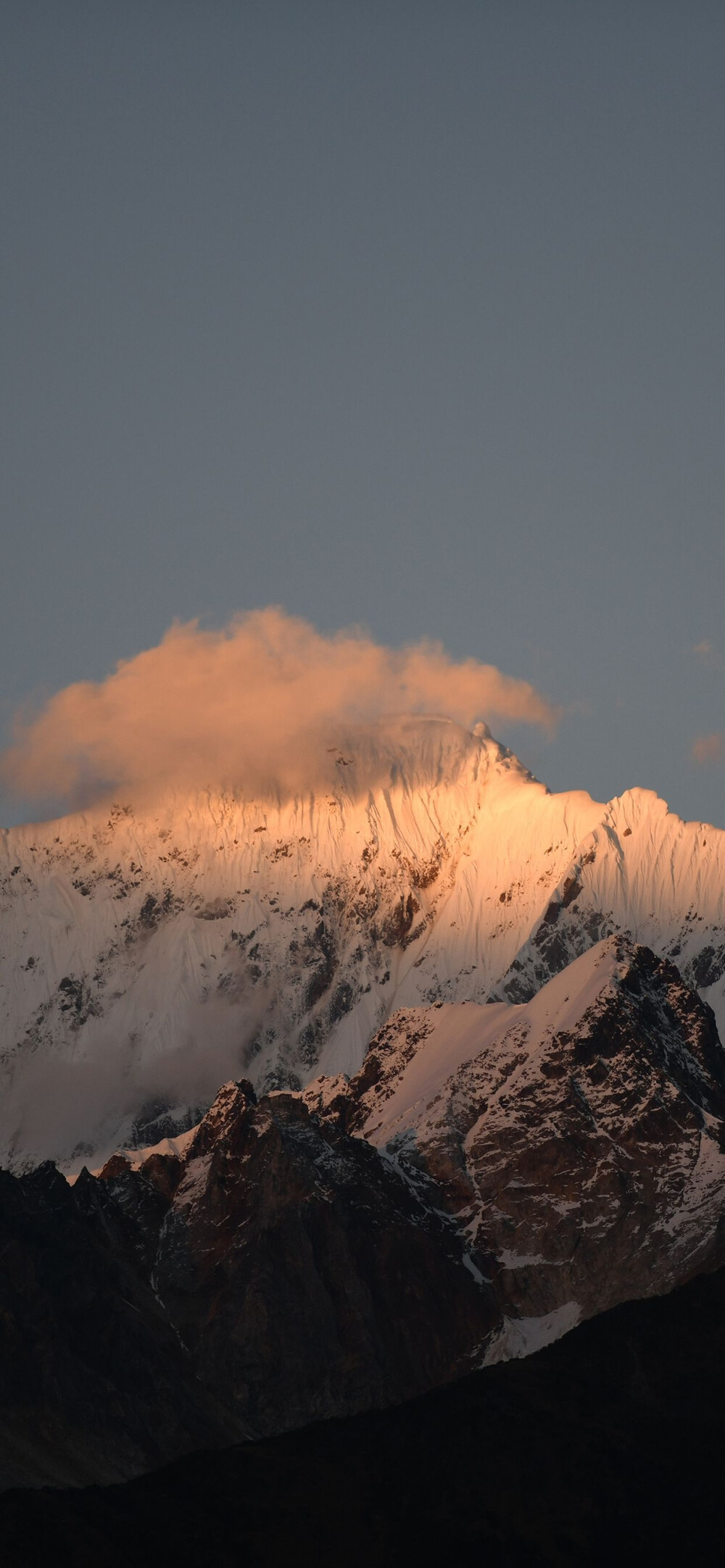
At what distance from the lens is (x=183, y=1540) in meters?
197

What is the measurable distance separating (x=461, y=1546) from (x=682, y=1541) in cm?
1453

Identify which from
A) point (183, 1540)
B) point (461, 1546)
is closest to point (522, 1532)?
point (461, 1546)

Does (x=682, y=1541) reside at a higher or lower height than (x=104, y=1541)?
lower

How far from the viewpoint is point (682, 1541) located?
197 m

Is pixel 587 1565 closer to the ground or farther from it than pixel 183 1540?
closer to the ground

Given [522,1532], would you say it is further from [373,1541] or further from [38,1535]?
[38,1535]

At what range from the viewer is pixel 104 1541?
19225 cm

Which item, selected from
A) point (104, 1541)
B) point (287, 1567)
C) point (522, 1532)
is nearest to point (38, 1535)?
point (104, 1541)

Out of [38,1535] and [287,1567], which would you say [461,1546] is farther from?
[38,1535]

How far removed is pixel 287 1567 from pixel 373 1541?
21.4 feet

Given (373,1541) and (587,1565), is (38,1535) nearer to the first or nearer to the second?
(373,1541)

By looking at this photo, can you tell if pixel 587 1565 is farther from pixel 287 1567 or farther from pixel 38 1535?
pixel 38 1535

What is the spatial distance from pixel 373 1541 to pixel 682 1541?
20459mm

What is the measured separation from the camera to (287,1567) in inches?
7736
